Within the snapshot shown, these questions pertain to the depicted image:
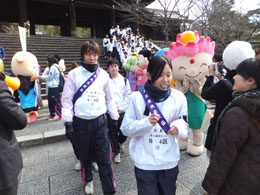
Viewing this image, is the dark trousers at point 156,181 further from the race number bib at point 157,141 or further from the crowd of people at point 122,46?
the crowd of people at point 122,46

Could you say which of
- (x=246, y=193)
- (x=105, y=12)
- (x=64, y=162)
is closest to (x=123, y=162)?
(x=64, y=162)

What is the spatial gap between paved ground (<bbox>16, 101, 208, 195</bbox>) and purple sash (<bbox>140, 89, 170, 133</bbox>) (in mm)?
1231

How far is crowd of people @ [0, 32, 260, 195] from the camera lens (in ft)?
3.93

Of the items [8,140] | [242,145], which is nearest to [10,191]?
[8,140]

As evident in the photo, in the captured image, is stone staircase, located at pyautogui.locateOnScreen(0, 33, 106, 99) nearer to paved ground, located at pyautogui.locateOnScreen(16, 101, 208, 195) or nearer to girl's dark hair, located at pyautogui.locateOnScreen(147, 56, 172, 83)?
paved ground, located at pyautogui.locateOnScreen(16, 101, 208, 195)

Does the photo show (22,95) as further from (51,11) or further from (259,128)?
(51,11)

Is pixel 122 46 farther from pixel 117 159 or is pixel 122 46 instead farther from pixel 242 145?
pixel 242 145

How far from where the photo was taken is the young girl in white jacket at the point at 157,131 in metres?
1.46

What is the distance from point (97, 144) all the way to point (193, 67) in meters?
1.75

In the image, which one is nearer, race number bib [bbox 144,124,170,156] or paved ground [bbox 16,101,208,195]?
race number bib [bbox 144,124,170,156]

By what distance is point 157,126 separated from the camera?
150cm

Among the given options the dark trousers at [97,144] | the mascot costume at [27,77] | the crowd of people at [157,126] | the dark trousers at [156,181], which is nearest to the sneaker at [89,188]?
the crowd of people at [157,126]

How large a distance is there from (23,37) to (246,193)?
475cm

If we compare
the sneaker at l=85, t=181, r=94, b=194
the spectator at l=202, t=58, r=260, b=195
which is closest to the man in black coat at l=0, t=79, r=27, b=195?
the sneaker at l=85, t=181, r=94, b=194
